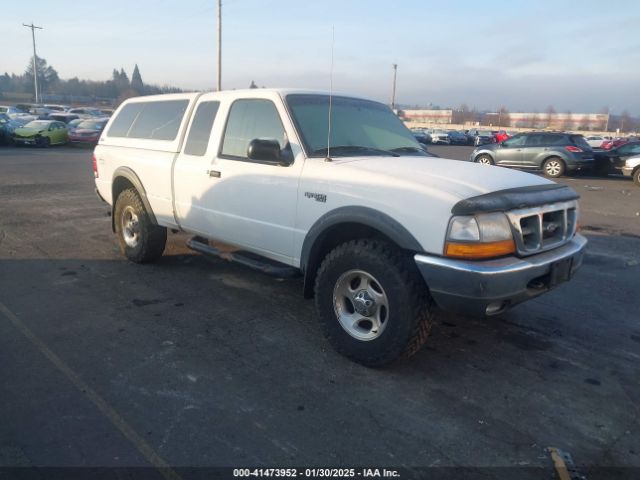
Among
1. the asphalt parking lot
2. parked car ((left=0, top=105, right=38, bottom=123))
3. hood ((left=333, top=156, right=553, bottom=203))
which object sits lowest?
the asphalt parking lot

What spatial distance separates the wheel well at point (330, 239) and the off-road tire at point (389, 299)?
137 mm

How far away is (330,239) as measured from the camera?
404 centimetres

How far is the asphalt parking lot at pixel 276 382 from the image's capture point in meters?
2.85

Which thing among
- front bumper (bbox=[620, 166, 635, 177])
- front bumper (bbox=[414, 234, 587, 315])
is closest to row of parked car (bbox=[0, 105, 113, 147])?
front bumper (bbox=[620, 166, 635, 177])

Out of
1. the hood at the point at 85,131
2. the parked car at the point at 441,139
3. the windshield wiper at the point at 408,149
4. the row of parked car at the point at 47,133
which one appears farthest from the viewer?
the parked car at the point at 441,139

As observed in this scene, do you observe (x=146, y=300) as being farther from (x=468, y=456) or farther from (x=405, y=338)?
(x=468, y=456)

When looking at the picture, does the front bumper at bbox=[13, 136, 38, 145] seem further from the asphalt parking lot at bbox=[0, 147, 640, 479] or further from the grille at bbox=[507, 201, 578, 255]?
the grille at bbox=[507, 201, 578, 255]

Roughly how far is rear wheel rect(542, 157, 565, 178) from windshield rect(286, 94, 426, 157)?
1525 cm

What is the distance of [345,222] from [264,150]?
867mm

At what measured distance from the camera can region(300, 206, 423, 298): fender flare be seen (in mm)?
3416

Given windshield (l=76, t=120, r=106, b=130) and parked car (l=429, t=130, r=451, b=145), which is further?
parked car (l=429, t=130, r=451, b=145)

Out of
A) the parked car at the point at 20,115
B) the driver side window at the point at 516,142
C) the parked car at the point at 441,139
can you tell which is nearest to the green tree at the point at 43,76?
the parked car at the point at 20,115

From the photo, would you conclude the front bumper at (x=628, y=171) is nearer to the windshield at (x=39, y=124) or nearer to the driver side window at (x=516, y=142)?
the driver side window at (x=516, y=142)

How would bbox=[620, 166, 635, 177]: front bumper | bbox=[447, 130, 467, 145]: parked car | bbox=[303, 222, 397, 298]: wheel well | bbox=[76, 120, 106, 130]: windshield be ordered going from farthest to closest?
bbox=[447, 130, 467, 145]: parked car < bbox=[76, 120, 106, 130]: windshield < bbox=[620, 166, 635, 177]: front bumper < bbox=[303, 222, 397, 298]: wheel well
